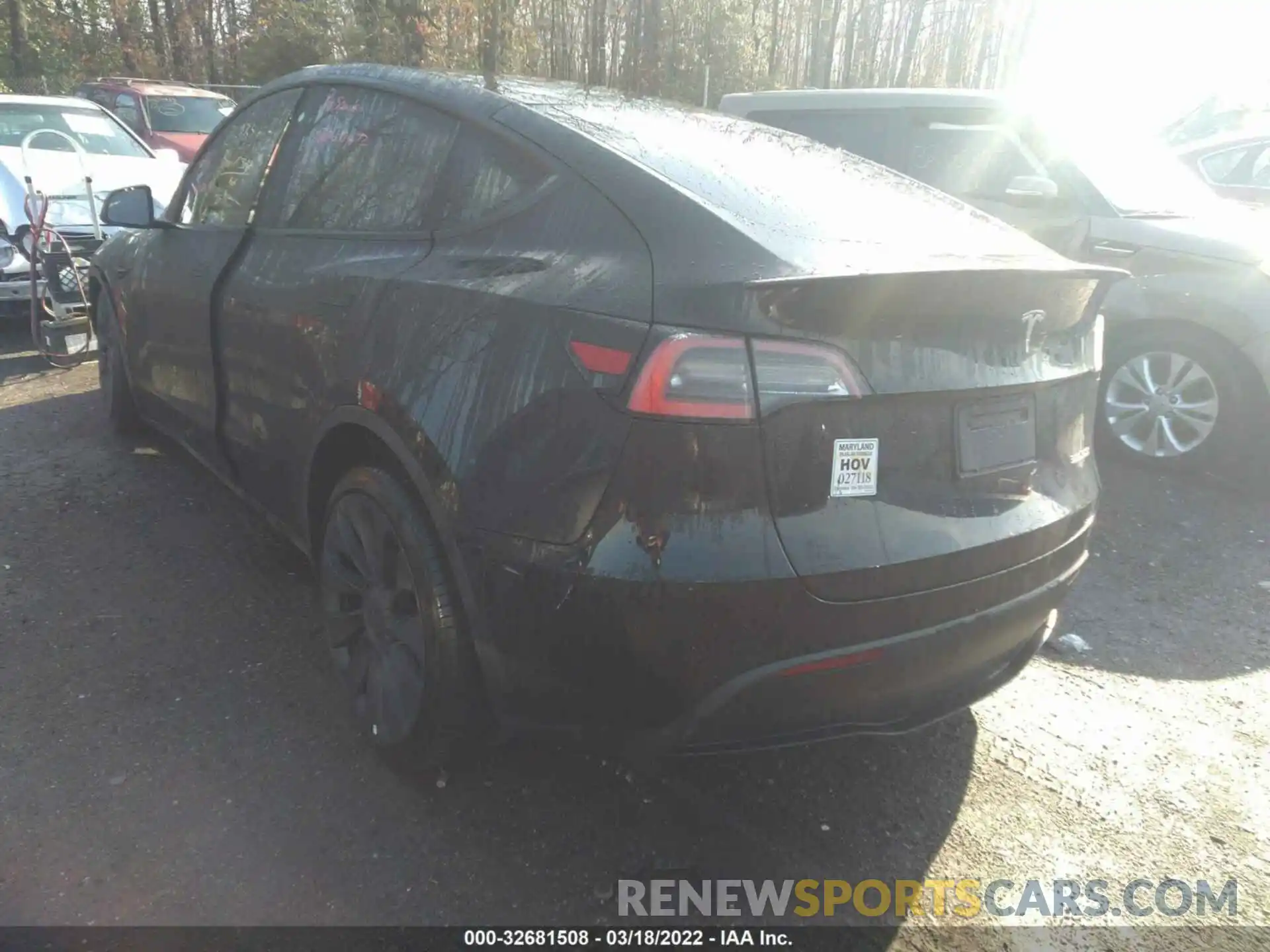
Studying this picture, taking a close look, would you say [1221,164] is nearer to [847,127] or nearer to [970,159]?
[970,159]

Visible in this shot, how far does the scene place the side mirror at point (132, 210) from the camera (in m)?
4.08

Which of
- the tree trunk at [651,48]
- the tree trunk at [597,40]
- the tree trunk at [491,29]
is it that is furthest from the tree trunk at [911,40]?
the tree trunk at [491,29]

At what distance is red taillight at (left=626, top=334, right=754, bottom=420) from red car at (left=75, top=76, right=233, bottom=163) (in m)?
14.0

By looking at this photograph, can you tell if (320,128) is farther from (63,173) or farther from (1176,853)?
(63,173)

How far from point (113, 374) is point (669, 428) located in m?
4.20

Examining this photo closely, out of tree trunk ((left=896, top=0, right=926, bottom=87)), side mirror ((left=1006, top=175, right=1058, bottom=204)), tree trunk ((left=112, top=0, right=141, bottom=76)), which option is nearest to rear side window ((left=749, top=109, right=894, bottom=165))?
side mirror ((left=1006, top=175, right=1058, bottom=204))

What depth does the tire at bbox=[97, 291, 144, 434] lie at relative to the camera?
4.84m

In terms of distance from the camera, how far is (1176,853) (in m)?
2.49

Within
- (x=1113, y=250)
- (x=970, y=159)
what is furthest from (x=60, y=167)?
(x=1113, y=250)

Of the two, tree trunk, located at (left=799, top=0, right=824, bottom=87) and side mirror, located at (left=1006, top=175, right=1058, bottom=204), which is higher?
tree trunk, located at (left=799, top=0, right=824, bottom=87)

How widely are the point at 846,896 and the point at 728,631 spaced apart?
0.84 metres

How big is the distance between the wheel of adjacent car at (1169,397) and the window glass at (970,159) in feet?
3.57

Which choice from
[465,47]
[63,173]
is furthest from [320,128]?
[465,47]

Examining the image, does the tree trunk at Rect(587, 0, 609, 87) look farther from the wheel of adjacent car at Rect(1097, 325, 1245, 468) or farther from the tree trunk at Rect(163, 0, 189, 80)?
the wheel of adjacent car at Rect(1097, 325, 1245, 468)
